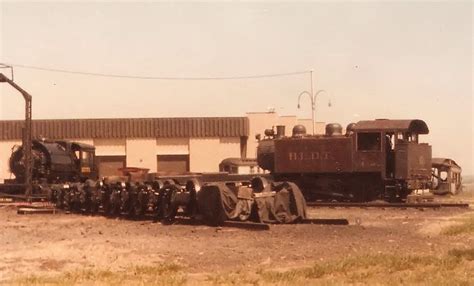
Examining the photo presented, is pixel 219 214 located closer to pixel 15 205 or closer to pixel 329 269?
pixel 329 269

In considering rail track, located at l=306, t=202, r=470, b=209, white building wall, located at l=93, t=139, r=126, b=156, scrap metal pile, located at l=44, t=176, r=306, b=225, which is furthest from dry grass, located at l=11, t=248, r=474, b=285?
white building wall, located at l=93, t=139, r=126, b=156

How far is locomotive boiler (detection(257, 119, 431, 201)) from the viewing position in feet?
84.9

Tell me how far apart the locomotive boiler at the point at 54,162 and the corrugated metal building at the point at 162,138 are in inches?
1029

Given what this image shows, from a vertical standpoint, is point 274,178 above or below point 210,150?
below

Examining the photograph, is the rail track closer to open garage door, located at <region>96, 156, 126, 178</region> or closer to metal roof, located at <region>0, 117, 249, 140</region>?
metal roof, located at <region>0, 117, 249, 140</region>

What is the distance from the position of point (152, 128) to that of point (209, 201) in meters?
42.2

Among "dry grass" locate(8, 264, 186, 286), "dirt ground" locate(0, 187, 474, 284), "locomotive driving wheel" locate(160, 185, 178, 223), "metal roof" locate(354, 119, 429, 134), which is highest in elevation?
"metal roof" locate(354, 119, 429, 134)

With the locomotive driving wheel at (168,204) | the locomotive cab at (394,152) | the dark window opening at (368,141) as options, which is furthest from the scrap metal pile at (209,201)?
the dark window opening at (368,141)

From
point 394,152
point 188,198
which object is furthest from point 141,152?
point 188,198

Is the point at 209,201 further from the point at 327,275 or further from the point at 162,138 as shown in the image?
the point at 162,138

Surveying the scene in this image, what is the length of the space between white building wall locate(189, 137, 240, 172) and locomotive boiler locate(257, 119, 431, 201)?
30.1 meters

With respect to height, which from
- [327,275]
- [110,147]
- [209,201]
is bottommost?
[327,275]

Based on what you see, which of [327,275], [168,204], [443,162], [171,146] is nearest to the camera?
[327,275]

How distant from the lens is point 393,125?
2633cm
